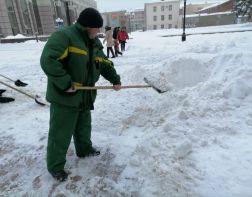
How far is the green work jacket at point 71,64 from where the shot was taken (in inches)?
93.0

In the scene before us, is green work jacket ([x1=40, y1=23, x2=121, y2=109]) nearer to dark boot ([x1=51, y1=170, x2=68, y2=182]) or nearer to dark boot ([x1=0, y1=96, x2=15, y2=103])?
dark boot ([x1=51, y1=170, x2=68, y2=182])

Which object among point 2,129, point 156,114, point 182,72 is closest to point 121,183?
point 156,114

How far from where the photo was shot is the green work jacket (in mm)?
2363

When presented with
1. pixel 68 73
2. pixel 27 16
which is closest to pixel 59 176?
pixel 68 73

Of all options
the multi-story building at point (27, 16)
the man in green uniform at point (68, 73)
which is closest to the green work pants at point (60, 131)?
the man in green uniform at point (68, 73)

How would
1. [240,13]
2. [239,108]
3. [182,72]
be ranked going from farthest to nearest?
[240,13]
[182,72]
[239,108]

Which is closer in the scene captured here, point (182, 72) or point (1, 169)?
point (1, 169)

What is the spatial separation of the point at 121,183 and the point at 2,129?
2800mm

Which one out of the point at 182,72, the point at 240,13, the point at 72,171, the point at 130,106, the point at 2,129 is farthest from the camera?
the point at 240,13

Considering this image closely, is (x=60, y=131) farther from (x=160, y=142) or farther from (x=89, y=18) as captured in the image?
(x=160, y=142)

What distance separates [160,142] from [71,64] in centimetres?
174

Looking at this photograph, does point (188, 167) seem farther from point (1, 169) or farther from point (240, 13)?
point (240, 13)

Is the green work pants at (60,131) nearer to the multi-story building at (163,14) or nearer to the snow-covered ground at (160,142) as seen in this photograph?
the snow-covered ground at (160,142)

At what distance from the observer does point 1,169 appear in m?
3.24
